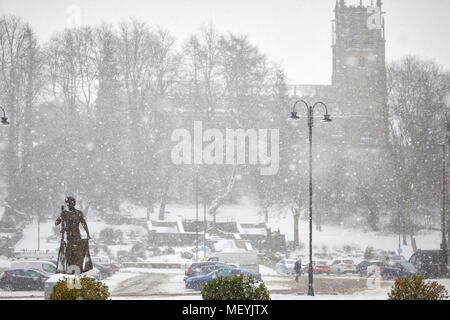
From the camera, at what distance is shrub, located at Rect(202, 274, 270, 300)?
36.5ft

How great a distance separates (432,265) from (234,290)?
63.5 ft

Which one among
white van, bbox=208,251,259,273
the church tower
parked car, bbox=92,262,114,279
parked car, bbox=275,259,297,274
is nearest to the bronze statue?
parked car, bbox=92,262,114,279

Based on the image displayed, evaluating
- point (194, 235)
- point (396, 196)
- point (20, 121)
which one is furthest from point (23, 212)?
point (396, 196)

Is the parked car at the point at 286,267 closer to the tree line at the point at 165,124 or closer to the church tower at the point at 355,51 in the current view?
the tree line at the point at 165,124

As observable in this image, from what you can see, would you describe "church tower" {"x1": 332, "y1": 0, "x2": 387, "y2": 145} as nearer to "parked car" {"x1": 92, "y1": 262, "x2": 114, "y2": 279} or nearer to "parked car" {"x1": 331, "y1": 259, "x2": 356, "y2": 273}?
"parked car" {"x1": 331, "y1": 259, "x2": 356, "y2": 273}

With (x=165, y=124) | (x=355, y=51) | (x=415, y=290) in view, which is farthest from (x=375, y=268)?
(x=355, y=51)

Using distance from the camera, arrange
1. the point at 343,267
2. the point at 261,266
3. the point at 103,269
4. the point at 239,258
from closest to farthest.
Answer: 1. the point at 103,269
2. the point at 239,258
3. the point at 343,267
4. the point at 261,266

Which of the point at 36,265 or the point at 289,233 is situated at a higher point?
the point at 36,265

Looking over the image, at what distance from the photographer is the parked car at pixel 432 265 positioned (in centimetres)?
2734

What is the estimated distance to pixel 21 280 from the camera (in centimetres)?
2325

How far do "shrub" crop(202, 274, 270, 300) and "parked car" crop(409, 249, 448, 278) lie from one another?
727 inches

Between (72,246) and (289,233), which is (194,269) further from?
(289,233)
